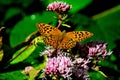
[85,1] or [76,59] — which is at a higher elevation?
[85,1]

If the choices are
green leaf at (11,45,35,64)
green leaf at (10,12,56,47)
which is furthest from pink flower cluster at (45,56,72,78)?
green leaf at (10,12,56,47)

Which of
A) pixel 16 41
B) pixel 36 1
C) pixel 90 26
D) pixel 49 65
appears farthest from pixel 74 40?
pixel 36 1

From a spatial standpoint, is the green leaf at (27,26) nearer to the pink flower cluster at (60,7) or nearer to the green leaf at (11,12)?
the green leaf at (11,12)

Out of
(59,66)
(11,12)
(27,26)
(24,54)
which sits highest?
(11,12)

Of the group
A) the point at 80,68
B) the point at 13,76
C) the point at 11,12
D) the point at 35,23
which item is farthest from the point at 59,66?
the point at 11,12

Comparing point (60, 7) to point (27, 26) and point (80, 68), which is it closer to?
point (80, 68)

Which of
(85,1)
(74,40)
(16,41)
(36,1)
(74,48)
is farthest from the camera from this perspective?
(36,1)

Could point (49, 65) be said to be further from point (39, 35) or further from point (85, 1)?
point (85, 1)
